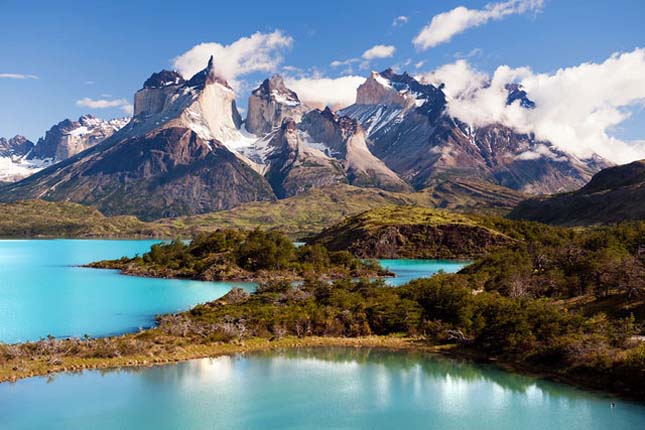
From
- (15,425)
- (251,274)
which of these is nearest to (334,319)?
(15,425)

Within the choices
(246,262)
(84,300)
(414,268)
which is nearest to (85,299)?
(84,300)

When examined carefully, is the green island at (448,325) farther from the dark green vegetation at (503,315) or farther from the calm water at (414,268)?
the calm water at (414,268)

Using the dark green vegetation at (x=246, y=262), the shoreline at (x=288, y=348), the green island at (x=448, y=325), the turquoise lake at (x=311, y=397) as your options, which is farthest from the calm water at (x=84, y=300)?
the shoreline at (x=288, y=348)

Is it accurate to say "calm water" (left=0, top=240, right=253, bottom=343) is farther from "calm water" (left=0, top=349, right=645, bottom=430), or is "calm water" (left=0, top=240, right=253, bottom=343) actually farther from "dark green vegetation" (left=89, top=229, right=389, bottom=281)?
"calm water" (left=0, top=349, right=645, bottom=430)

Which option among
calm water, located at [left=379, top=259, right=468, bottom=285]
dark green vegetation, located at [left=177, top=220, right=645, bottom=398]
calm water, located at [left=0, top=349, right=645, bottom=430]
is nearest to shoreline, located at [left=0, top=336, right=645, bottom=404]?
dark green vegetation, located at [left=177, top=220, right=645, bottom=398]

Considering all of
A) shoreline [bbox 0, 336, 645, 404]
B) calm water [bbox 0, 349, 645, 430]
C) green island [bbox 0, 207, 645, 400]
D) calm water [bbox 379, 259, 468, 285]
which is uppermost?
calm water [bbox 379, 259, 468, 285]
